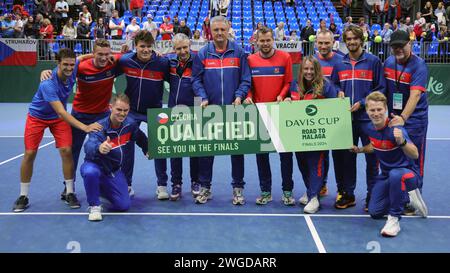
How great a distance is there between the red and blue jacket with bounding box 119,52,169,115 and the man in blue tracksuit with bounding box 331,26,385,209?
6.79ft

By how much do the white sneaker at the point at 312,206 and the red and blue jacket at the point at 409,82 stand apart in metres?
1.29

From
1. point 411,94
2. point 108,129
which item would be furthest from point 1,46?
point 411,94

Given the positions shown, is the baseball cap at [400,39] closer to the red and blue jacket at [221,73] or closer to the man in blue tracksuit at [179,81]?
the red and blue jacket at [221,73]

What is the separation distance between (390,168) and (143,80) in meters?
Answer: 2.99

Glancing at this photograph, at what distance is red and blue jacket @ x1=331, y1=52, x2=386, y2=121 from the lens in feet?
16.0

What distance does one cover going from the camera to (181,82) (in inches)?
211

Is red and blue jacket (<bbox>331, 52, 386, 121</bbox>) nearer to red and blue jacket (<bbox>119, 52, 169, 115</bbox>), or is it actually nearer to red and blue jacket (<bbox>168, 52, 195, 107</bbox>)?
red and blue jacket (<bbox>168, 52, 195, 107</bbox>)

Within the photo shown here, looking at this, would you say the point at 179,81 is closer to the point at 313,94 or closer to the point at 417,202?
the point at 313,94

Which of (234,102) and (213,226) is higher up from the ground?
(234,102)

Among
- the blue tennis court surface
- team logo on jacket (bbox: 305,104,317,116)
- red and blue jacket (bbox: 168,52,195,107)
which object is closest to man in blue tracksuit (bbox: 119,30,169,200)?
red and blue jacket (bbox: 168,52,195,107)

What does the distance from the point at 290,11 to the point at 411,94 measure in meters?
17.5

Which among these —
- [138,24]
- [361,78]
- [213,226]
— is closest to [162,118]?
[213,226]
